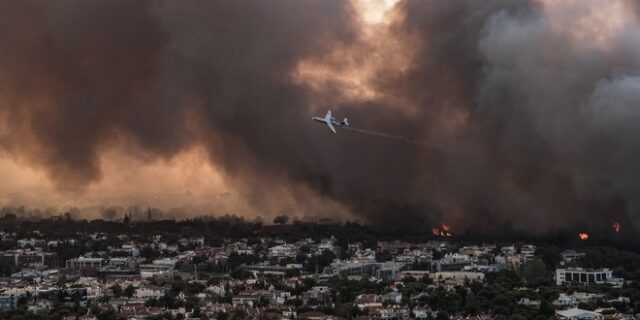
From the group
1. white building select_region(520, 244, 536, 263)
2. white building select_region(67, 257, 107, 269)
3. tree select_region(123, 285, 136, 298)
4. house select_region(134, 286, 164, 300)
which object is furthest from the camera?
white building select_region(67, 257, 107, 269)

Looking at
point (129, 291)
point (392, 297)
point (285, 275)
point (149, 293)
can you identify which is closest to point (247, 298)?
point (149, 293)

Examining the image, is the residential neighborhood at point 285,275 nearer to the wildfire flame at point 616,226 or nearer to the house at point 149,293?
the house at point 149,293

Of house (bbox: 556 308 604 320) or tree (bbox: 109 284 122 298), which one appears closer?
house (bbox: 556 308 604 320)

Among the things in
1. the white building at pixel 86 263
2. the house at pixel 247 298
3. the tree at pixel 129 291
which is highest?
the white building at pixel 86 263

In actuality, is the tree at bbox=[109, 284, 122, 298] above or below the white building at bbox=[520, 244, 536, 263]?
below

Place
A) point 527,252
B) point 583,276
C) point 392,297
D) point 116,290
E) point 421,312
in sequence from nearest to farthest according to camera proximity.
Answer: point 421,312 → point 392,297 → point 116,290 → point 583,276 → point 527,252

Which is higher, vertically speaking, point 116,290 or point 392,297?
point 116,290

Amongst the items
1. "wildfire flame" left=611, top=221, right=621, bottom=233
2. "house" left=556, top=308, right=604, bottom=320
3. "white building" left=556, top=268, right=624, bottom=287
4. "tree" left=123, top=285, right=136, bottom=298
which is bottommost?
"house" left=556, top=308, right=604, bottom=320

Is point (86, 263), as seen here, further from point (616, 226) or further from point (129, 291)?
point (616, 226)

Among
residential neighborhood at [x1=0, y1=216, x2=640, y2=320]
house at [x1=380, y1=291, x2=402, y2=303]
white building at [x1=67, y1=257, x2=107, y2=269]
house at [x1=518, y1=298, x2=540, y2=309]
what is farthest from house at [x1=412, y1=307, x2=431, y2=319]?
white building at [x1=67, y1=257, x2=107, y2=269]

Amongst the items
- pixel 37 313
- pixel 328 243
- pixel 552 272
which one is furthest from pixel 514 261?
pixel 37 313

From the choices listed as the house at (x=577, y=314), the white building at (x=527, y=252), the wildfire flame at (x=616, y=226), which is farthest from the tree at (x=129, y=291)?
the wildfire flame at (x=616, y=226)

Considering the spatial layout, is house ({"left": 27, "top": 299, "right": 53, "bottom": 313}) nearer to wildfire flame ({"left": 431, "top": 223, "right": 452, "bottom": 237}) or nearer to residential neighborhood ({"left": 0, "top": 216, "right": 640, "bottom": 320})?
residential neighborhood ({"left": 0, "top": 216, "right": 640, "bottom": 320})

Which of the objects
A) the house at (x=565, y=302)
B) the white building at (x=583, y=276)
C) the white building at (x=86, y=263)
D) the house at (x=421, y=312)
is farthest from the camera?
the white building at (x=86, y=263)
